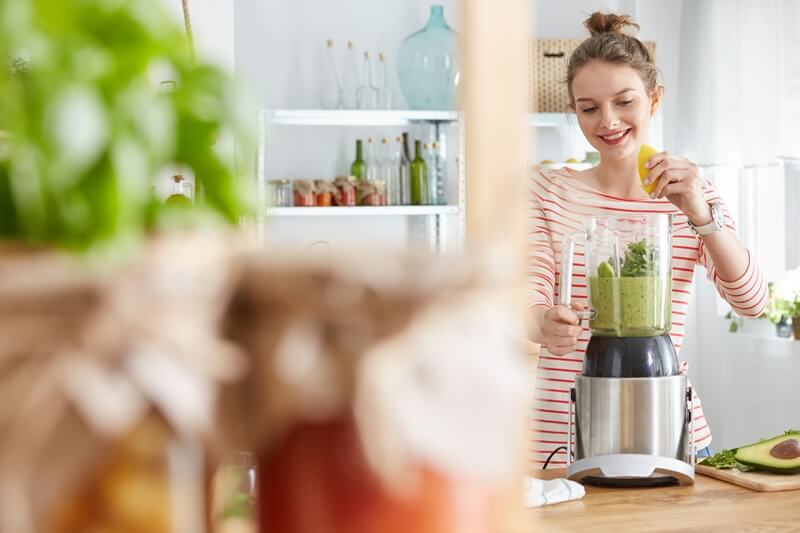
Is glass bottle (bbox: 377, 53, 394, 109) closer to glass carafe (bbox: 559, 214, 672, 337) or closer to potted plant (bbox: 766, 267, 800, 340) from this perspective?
potted plant (bbox: 766, 267, 800, 340)

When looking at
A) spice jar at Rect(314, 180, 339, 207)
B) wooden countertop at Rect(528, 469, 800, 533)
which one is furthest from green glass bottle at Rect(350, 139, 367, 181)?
wooden countertop at Rect(528, 469, 800, 533)

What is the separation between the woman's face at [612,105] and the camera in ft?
7.30

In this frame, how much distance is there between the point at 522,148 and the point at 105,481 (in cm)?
19

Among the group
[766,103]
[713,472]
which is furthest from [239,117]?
[766,103]

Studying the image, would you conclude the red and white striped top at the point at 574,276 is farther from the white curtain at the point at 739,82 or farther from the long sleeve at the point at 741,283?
the white curtain at the point at 739,82

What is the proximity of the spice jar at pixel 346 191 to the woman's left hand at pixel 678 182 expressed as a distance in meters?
2.30

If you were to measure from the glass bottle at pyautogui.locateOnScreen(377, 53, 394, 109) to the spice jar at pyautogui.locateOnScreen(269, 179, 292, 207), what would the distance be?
0.57 m

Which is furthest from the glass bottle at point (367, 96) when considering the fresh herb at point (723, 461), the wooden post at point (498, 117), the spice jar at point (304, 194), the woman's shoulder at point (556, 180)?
the wooden post at point (498, 117)

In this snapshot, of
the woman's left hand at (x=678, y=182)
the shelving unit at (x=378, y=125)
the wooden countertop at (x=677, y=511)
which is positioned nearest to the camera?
the wooden countertop at (x=677, y=511)

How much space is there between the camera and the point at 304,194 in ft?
14.0

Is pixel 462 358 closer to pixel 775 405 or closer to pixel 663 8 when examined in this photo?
pixel 775 405

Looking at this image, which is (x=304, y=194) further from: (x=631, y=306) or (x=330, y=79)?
(x=631, y=306)

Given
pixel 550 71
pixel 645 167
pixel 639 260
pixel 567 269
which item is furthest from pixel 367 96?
pixel 639 260

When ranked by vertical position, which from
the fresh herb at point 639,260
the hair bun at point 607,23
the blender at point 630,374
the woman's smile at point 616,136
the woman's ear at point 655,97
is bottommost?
the blender at point 630,374
